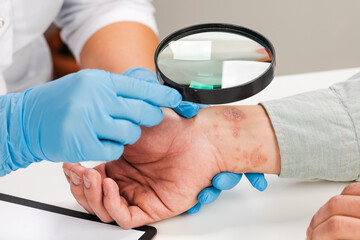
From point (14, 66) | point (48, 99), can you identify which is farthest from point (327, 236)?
point (14, 66)

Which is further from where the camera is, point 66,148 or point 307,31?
point 307,31

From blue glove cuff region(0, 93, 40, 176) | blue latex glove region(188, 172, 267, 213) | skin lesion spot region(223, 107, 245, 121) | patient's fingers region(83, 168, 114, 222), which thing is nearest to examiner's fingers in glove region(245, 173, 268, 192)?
blue latex glove region(188, 172, 267, 213)

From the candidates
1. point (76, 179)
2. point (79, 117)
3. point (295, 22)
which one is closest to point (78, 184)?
point (76, 179)

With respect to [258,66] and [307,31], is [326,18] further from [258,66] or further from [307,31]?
[258,66]

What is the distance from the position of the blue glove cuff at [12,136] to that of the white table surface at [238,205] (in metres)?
0.10

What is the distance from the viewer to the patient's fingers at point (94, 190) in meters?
0.83

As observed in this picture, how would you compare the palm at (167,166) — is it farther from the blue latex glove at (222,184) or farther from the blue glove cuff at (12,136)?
the blue glove cuff at (12,136)

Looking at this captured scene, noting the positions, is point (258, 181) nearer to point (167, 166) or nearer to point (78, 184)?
point (167, 166)

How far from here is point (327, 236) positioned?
28.3 inches

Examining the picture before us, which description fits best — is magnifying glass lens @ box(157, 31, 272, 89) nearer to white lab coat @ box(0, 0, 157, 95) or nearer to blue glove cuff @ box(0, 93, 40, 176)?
blue glove cuff @ box(0, 93, 40, 176)

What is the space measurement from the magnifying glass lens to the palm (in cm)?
17

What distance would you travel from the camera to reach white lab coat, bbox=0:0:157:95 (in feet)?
3.99

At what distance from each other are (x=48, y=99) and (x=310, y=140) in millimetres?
556

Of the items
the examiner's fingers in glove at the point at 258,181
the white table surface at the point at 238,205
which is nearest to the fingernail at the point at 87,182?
the white table surface at the point at 238,205
